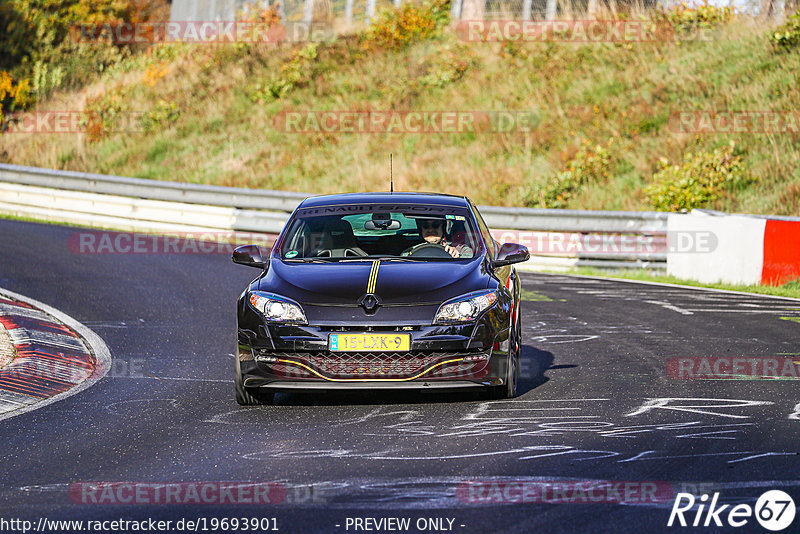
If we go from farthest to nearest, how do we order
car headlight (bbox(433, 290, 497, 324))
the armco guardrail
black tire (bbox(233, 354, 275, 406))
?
the armco guardrail → black tire (bbox(233, 354, 275, 406)) → car headlight (bbox(433, 290, 497, 324))

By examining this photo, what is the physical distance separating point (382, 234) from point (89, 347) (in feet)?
12.0

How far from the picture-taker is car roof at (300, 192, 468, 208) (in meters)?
9.88

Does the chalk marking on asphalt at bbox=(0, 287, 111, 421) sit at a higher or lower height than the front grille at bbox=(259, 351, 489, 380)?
lower

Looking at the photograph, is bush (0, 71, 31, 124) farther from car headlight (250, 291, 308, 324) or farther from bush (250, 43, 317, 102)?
car headlight (250, 291, 308, 324)

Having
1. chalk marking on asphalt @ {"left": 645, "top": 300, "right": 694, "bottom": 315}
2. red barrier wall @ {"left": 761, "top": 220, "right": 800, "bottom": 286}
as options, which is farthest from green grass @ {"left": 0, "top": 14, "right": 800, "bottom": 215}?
chalk marking on asphalt @ {"left": 645, "top": 300, "right": 694, "bottom": 315}

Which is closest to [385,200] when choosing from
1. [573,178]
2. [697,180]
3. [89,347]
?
[89,347]

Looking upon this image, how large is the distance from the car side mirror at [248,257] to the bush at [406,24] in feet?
93.0

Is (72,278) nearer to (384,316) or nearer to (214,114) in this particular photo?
(384,316)

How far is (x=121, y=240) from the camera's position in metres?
22.5

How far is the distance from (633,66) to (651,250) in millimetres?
13502

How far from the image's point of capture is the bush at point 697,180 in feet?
80.1

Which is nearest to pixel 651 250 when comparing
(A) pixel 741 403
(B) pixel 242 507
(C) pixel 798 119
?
(C) pixel 798 119

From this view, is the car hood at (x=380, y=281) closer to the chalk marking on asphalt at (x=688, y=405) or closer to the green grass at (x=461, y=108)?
the chalk marking on asphalt at (x=688, y=405)

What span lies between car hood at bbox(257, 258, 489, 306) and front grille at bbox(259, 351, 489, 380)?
37 centimetres
